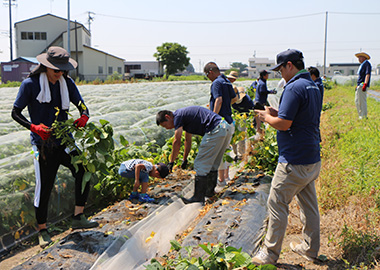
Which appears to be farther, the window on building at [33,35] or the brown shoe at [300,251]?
the window on building at [33,35]

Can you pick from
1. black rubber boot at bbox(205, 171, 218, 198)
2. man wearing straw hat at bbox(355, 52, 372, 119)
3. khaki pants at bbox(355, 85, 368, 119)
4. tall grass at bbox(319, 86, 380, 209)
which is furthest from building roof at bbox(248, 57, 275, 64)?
black rubber boot at bbox(205, 171, 218, 198)

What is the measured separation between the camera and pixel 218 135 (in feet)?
16.5

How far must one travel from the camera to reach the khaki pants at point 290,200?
319 centimetres

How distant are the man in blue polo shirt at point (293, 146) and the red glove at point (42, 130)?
202cm

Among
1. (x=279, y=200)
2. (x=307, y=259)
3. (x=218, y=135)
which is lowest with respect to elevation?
(x=307, y=259)

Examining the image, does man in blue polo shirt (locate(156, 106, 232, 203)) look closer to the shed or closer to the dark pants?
the dark pants

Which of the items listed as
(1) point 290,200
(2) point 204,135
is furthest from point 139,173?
(1) point 290,200

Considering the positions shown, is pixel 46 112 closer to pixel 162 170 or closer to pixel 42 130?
pixel 42 130

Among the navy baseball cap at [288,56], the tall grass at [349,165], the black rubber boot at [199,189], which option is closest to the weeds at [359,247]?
the tall grass at [349,165]

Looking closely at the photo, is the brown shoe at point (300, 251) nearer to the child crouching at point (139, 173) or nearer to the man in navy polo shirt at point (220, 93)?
the child crouching at point (139, 173)

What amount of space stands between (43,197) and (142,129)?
3.68 metres

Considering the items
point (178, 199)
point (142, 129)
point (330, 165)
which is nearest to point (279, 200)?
point (178, 199)

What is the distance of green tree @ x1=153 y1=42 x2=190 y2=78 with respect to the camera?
57078mm

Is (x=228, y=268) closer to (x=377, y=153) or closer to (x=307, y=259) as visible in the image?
(x=307, y=259)
